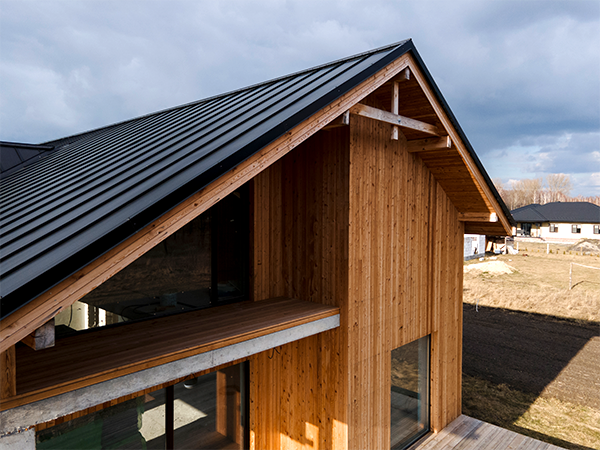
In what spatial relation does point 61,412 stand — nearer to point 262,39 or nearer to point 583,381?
point 583,381

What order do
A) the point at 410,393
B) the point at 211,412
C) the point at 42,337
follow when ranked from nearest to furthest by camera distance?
the point at 42,337 < the point at 211,412 < the point at 410,393

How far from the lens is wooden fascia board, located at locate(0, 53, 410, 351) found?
2.03m

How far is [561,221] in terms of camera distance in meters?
46.7

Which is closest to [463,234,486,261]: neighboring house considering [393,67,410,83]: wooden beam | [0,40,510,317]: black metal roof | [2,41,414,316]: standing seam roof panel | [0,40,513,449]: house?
[0,40,513,449]: house

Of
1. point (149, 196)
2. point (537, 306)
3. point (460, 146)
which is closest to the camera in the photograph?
point (149, 196)

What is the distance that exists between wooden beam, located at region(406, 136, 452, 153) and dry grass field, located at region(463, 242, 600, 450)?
247 inches

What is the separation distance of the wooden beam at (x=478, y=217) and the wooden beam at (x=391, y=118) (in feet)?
8.17


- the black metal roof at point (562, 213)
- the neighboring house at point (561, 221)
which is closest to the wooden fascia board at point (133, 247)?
the neighboring house at point (561, 221)

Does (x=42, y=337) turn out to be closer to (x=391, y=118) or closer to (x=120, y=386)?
(x=120, y=386)

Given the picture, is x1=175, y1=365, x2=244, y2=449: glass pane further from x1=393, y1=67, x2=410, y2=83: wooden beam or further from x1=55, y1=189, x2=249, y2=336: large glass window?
x1=393, y1=67, x2=410, y2=83: wooden beam

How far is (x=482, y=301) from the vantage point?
61.1 feet

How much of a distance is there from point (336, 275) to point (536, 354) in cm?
1050

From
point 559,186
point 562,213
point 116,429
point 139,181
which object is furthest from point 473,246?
point 559,186

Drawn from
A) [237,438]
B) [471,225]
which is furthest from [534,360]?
[237,438]
